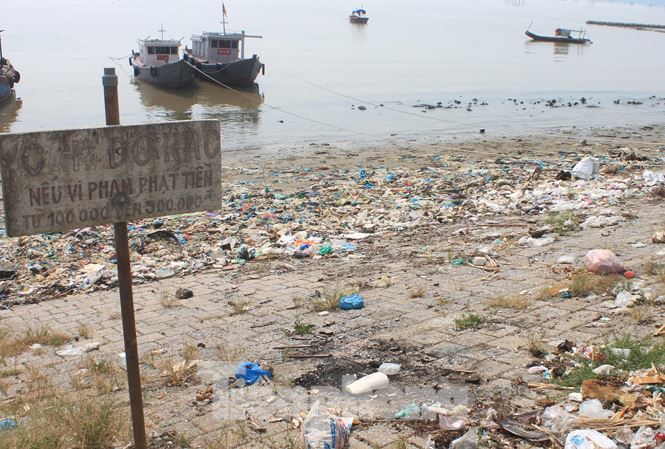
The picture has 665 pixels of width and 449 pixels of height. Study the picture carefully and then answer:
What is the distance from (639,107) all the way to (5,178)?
92.5 ft

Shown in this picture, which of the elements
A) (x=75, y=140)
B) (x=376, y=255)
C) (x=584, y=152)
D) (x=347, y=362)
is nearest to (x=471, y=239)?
(x=376, y=255)

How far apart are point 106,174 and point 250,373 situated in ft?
5.48

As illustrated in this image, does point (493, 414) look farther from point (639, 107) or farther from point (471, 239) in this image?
point (639, 107)

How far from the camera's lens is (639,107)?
88.5 ft

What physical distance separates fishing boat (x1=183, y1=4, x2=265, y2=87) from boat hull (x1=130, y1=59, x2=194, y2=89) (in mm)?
454

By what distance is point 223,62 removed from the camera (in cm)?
3016

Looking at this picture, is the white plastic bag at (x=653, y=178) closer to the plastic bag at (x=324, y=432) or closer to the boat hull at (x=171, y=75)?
the plastic bag at (x=324, y=432)

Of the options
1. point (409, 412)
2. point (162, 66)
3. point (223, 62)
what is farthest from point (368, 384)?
point (223, 62)

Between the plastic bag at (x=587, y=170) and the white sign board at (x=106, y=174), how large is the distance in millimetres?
8743

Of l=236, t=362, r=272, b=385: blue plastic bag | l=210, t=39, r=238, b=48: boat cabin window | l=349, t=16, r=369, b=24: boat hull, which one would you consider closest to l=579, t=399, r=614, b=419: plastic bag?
l=236, t=362, r=272, b=385: blue plastic bag

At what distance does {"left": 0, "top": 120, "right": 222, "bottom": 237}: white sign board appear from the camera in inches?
99.1

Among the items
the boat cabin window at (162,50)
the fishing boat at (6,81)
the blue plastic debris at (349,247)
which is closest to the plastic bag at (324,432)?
the blue plastic debris at (349,247)

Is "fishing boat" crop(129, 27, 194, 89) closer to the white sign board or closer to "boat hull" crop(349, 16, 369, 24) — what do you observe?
the white sign board

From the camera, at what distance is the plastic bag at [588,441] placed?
2.79 metres
